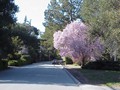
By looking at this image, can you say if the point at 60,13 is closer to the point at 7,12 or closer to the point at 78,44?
the point at 78,44

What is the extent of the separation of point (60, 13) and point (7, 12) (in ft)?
153

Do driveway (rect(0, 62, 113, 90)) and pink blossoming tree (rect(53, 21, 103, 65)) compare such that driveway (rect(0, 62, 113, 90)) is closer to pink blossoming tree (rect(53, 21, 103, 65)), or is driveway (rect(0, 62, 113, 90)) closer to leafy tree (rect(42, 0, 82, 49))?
pink blossoming tree (rect(53, 21, 103, 65))

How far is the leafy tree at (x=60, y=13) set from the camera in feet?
285

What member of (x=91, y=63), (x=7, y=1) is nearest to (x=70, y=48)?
(x=91, y=63)

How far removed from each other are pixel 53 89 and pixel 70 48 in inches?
1568

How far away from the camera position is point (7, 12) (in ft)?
140

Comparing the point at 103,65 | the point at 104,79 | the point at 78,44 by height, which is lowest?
the point at 104,79

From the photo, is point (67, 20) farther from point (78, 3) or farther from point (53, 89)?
point (53, 89)

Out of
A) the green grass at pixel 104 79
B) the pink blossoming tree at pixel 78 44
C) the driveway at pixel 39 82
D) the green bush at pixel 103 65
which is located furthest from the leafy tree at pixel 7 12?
the pink blossoming tree at pixel 78 44

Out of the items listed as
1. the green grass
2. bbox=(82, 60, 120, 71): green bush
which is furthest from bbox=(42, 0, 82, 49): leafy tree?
the green grass

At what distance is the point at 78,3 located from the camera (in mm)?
86750

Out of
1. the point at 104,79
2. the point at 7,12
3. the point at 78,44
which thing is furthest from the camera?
the point at 78,44

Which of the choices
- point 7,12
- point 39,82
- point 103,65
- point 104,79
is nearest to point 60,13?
point 103,65

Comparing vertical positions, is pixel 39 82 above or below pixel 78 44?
below
